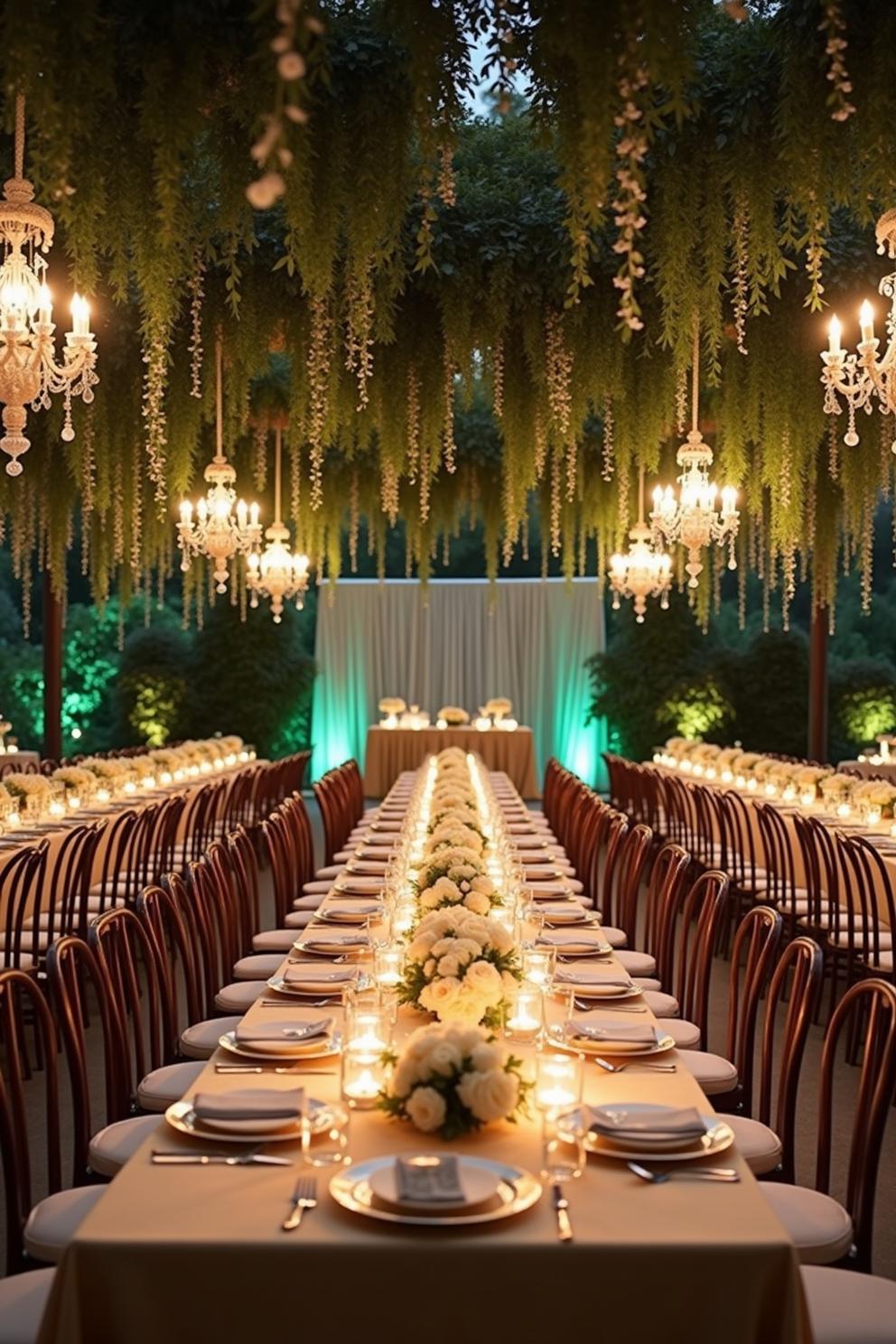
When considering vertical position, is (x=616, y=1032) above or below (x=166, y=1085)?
above

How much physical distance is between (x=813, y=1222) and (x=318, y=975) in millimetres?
1488

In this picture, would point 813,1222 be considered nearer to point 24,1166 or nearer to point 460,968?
point 460,968

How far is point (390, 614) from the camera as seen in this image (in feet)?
66.4

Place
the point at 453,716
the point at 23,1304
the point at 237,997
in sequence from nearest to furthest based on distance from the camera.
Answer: the point at 23,1304, the point at 237,997, the point at 453,716

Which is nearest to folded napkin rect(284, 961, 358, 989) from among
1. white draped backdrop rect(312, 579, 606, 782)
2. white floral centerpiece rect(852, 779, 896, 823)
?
white floral centerpiece rect(852, 779, 896, 823)

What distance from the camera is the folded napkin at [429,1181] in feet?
7.13

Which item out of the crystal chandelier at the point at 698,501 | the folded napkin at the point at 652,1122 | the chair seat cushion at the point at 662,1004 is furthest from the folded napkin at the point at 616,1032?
the crystal chandelier at the point at 698,501

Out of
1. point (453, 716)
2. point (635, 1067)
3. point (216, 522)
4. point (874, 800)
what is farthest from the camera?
point (453, 716)

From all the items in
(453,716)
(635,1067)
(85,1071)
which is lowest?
(85,1071)

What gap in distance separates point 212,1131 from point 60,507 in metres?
7.81

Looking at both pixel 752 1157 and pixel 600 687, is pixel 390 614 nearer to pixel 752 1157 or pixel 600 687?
pixel 600 687

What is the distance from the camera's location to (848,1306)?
2.51 metres

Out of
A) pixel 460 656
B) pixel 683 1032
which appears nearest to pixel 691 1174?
pixel 683 1032

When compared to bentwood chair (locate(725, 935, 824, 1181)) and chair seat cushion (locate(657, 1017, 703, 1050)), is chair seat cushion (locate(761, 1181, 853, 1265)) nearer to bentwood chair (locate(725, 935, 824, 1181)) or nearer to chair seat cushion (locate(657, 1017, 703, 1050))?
bentwood chair (locate(725, 935, 824, 1181))
